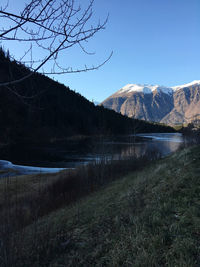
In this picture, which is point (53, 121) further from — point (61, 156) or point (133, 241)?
point (133, 241)

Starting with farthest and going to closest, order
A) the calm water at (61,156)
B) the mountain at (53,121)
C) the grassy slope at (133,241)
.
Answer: the mountain at (53,121)
the calm water at (61,156)
the grassy slope at (133,241)

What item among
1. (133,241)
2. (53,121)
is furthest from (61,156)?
(53,121)

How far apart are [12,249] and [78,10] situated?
3.67m

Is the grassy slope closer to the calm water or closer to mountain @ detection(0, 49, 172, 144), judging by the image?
the calm water

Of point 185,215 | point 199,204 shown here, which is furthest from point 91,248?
point 199,204

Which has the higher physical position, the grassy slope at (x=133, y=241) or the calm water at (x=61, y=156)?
the grassy slope at (x=133, y=241)

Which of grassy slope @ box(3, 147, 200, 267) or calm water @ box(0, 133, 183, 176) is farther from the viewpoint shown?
calm water @ box(0, 133, 183, 176)

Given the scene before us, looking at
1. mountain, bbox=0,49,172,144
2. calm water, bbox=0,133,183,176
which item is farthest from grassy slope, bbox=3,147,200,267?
mountain, bbox=0,49,172,144

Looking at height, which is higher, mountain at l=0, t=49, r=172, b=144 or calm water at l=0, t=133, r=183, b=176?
mountain at l=0, t=49, r=172, b=144

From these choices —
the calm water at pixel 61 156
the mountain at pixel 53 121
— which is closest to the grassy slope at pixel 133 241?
the calm water at pixel 61 156

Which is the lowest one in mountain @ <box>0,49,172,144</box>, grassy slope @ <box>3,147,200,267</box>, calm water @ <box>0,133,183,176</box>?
calm water @ <box>0,133,183,176</box>

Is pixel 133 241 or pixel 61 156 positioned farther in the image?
pixel 61 156

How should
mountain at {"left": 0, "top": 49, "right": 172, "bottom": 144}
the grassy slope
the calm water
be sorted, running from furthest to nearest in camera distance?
mountain at {"left": 0, "top": 49, "right": 172, "bottom": 144} < the calm water < the grassy slope

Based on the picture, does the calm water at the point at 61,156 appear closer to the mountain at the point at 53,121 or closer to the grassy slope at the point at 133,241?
the mountain at the point at 53,121
